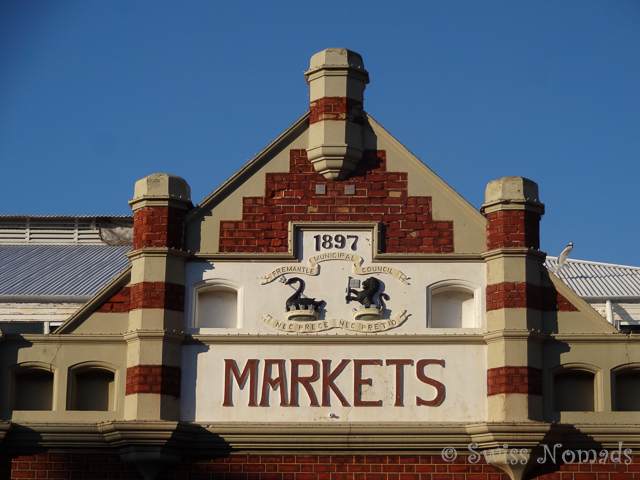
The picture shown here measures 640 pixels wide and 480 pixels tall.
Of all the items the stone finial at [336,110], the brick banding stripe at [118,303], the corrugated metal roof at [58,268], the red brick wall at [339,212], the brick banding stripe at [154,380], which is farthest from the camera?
the corrugated metal roof at [58,268]

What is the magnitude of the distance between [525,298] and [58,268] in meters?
14.9

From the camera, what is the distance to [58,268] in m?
28.3

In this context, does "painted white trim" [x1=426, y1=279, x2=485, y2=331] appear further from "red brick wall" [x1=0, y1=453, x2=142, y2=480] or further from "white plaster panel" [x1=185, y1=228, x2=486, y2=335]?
"red brick wall" [x1=0, y1=453, x2=142, y2=480]

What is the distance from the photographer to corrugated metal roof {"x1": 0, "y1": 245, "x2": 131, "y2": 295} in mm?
25859

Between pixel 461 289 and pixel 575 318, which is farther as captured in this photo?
pixel 461 289

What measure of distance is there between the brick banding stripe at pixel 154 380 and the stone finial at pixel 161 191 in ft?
9.75

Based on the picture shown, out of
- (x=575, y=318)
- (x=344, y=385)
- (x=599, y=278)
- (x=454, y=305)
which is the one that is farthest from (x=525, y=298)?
(x=599, y=278)

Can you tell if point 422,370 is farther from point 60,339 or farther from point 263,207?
point 60,339

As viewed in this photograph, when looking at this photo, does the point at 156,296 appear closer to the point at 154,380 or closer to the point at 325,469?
the point at 154,380

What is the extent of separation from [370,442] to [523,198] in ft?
16.6

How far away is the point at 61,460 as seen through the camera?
17.6 meters

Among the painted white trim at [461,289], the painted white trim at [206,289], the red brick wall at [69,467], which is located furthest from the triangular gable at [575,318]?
the red brick wall at [69,467]

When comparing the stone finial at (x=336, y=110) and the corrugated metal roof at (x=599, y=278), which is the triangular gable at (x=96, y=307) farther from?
the corrugated metal roof at (x=599, y=278)

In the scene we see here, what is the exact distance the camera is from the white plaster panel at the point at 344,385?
695 inches
